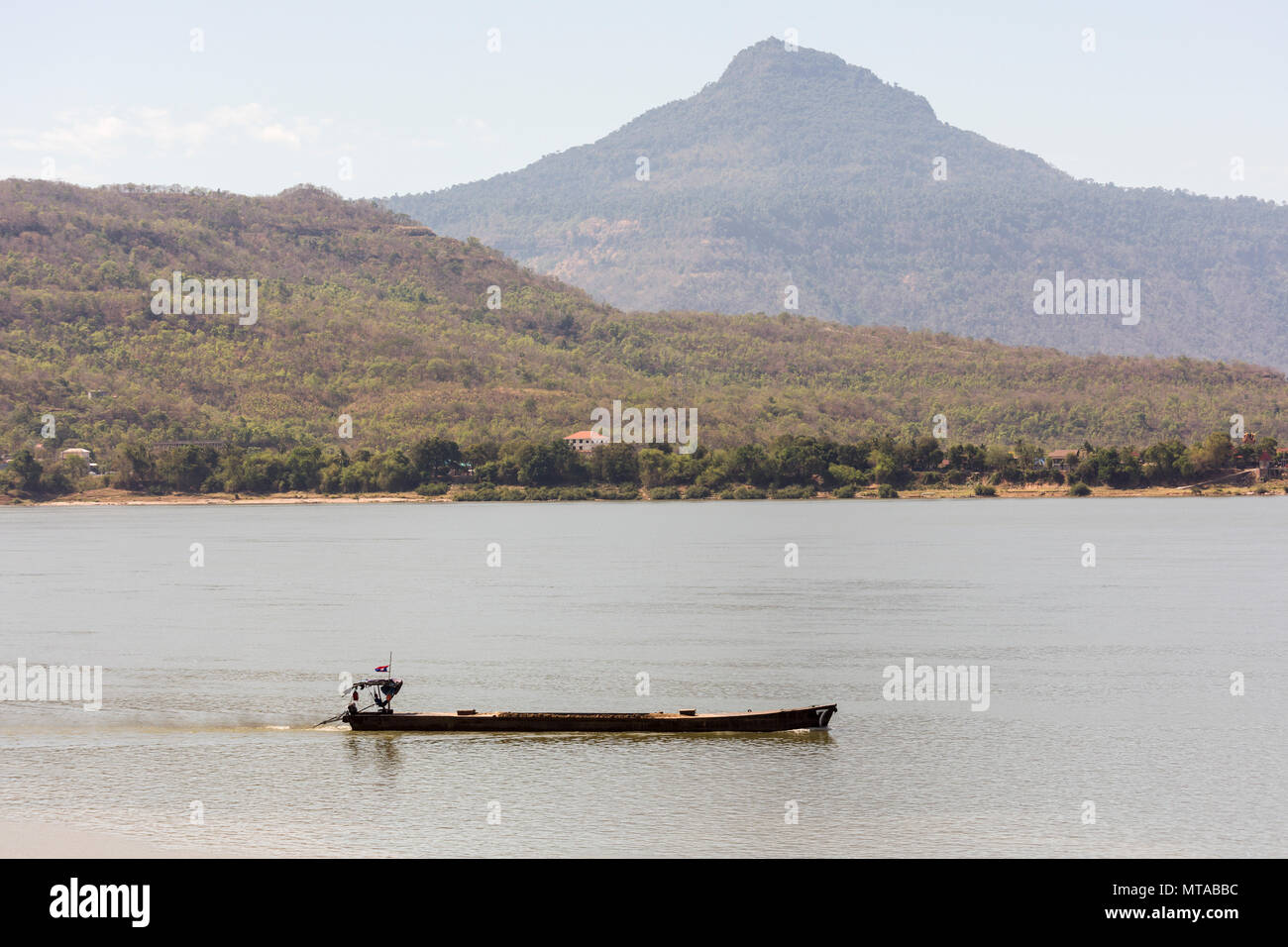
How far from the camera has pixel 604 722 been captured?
133ft

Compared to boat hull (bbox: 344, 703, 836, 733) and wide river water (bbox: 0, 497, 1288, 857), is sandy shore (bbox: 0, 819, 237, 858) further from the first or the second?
boat hull (bbox: 344, 703, 836, 733)

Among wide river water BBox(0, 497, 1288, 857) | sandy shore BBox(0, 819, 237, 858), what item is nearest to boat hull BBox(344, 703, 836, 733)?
wide river water BBox(0, 497, 1288, 857)

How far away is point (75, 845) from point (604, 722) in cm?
1464

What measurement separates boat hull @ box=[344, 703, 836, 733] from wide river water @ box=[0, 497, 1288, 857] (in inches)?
20.6

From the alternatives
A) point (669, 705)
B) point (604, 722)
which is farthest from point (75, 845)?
point (669, 705)

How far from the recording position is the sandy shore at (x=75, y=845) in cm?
3106

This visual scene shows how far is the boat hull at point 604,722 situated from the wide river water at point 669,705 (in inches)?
20.6

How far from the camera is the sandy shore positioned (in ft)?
102

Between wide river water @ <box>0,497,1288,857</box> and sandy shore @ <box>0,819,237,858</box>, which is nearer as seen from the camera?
sandy shore @ <box>0,819,237,858</box>

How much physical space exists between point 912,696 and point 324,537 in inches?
4283
